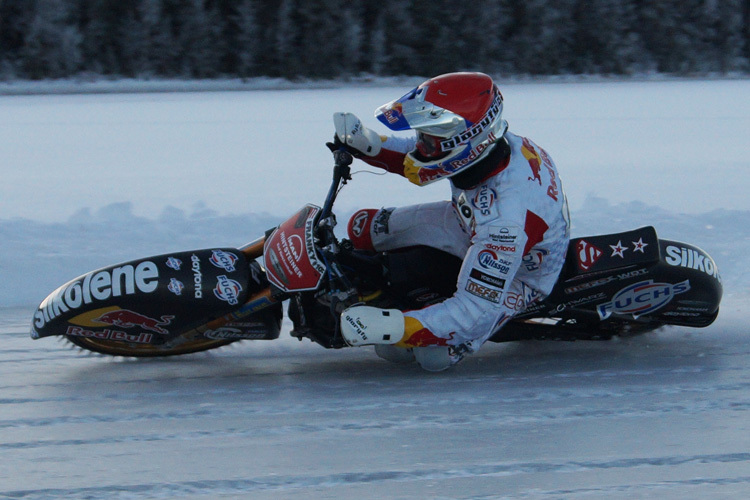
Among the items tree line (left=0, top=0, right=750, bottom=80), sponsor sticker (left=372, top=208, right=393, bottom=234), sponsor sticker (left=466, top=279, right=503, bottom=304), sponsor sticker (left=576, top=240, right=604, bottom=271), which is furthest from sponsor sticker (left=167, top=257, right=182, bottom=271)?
tree line (left=0, top=0, right=750, bottom=80)

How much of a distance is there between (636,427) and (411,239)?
1350 millimetres

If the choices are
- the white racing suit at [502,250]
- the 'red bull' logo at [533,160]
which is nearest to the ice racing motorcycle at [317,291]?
the white racing suit at [502,250]

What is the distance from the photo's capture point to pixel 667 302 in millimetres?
4270

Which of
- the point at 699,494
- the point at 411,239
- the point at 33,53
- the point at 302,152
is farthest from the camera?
the point at 33,53

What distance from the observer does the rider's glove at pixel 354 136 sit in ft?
13.0

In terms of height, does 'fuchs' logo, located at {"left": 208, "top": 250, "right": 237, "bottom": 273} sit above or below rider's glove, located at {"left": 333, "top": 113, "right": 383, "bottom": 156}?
below

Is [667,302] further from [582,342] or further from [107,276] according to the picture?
[107,276]

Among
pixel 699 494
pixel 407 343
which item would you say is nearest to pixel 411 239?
pixel 407 343

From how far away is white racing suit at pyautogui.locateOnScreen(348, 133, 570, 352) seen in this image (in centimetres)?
370

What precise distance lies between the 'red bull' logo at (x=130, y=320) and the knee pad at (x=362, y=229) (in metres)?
0.97

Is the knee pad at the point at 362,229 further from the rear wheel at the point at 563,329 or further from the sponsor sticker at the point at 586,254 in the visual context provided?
the sponsor sticker at the point at 586,254

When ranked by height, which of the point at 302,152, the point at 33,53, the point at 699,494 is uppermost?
the point at 33,53

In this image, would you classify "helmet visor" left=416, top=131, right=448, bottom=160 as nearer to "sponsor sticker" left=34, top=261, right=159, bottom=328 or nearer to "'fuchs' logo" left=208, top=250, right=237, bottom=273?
"'fuchs' logo" left=208, top=250, right=237, bottom=273

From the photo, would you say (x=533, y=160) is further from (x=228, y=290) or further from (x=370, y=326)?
(x=228, y=290)
